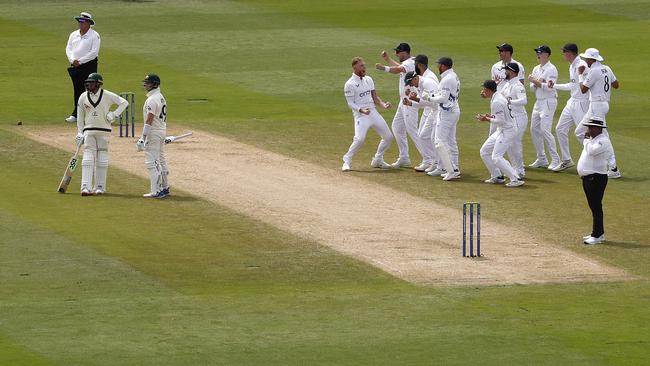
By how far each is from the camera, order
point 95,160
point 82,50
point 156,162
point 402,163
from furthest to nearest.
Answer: point 82,50
point 402,163
point 95,160
point 156,162

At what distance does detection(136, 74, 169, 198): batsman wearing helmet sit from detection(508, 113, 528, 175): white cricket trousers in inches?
243

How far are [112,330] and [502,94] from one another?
1125cm

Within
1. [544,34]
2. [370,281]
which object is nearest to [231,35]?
[544,34]

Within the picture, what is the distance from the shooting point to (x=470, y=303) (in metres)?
18.1

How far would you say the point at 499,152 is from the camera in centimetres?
2544

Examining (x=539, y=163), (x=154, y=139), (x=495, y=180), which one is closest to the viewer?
(x=154, y=139)

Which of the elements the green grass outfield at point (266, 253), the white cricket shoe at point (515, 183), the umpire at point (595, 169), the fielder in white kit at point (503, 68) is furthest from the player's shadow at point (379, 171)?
the umpire at point (595, 169)

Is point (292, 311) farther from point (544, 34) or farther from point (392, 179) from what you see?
point (544, 34)

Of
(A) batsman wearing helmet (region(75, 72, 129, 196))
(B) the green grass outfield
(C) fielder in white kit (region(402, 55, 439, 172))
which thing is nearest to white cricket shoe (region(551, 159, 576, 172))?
(B) the green grass outfield

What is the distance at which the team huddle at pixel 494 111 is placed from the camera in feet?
84.2

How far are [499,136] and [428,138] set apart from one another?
1.66m

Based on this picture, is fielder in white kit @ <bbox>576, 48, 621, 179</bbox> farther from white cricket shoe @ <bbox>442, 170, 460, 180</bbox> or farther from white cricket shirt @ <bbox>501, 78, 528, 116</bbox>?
white cricket shoe @ <bbox>442, 170, 460, 180</bbox>

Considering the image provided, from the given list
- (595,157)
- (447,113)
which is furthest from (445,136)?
(595,157)

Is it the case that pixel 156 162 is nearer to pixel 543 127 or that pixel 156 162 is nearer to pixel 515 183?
pixel 515 183
